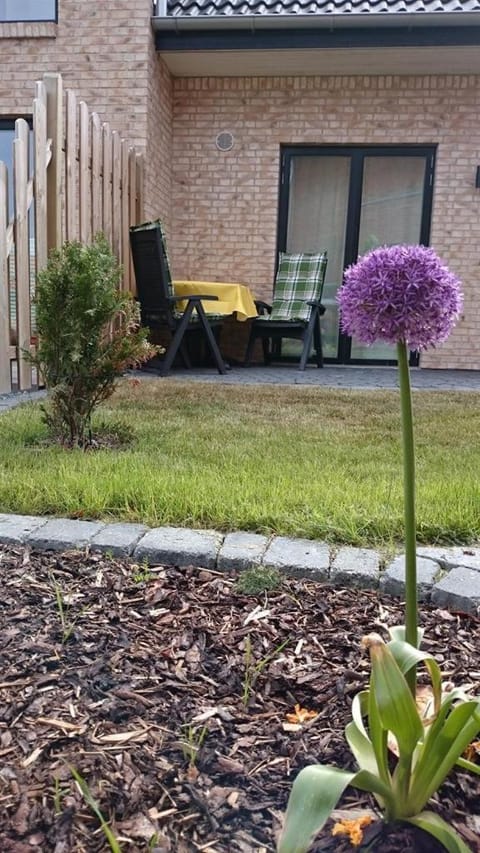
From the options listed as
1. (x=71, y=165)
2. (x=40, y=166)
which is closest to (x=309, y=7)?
(x=71, y=165)

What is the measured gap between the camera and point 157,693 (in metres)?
1.22

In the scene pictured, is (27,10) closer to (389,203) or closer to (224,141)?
(224,141)

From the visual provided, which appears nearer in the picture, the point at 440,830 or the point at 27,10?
the point at 440,830

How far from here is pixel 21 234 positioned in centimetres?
454

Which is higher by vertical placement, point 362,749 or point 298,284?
point 298,284

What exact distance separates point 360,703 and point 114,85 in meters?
6.89

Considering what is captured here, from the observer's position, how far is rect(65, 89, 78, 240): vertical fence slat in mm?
5074

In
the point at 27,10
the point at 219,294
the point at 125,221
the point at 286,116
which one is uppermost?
the point at 27,10

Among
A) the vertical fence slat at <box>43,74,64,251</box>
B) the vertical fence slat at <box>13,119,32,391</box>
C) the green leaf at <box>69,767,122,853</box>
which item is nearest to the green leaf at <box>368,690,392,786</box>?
the green leaf at <box>69,767,122,853</box>

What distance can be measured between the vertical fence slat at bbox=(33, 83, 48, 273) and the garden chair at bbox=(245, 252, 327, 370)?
2.65 meters

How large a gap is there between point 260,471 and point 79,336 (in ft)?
3.21

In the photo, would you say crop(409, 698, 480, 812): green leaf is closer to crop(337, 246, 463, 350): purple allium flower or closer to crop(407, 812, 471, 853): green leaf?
crop(407, 812, 471, 853): green leaf

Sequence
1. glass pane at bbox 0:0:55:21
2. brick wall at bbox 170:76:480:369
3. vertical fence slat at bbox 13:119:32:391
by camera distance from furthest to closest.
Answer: brick wall at bbox 170:76:480:369 < glass pane at bbox 0:0:55:21 < vertical fence slat at bbox 13:119:32:391

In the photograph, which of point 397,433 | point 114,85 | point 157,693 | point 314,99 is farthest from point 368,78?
point 157,693
